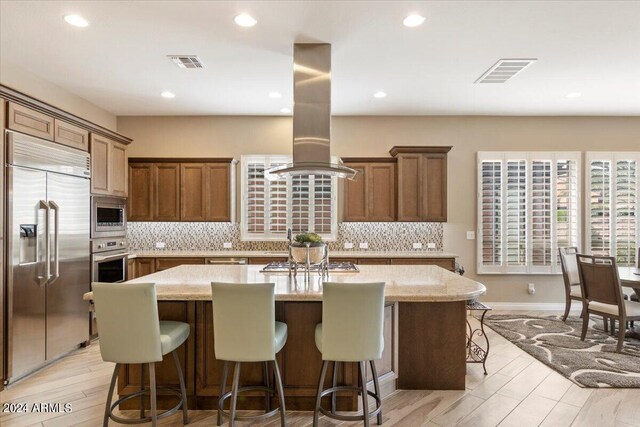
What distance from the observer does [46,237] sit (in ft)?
11.4

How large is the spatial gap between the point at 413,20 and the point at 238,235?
3997mm

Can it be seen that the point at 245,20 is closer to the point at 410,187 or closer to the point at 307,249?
the point at 307,249

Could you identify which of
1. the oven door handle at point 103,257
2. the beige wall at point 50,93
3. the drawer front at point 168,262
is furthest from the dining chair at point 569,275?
the beige wall at point 50,93

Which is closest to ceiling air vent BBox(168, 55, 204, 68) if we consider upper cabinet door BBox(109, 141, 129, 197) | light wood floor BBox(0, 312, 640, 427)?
upper cabinet door BBox(109, 141, 129, 197)

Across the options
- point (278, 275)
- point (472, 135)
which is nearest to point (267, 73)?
point (278, 275)

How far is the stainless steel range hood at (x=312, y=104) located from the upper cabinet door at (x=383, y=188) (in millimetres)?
2159

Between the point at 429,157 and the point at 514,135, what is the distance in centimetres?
164

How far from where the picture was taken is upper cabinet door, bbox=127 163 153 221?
5426 millimetres

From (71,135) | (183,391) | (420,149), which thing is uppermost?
(420,149)

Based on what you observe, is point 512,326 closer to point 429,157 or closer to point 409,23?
point 429,157

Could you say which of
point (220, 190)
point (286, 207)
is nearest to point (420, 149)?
point (286, 207)

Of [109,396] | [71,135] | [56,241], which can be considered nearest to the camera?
[109,396]

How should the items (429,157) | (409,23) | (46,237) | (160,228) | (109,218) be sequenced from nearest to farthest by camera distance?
1. (409,23)
2. (46,237)
3. (109,218)
4. (429,157)
5. (160,228)

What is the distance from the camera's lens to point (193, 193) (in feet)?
18.0
